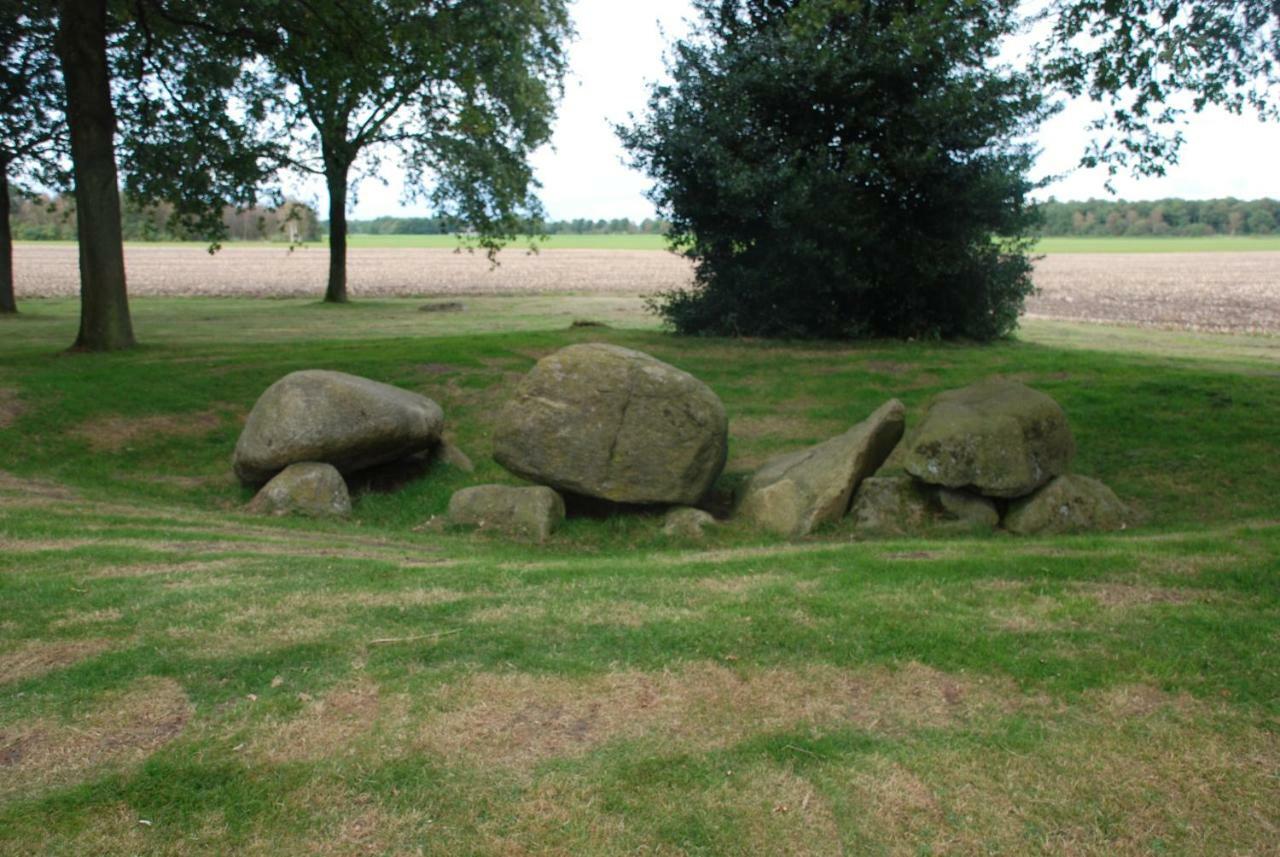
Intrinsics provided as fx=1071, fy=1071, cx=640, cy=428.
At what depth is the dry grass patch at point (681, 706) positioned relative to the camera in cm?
625

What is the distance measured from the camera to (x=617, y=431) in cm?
1354

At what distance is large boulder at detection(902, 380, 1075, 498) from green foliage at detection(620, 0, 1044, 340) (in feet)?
34.4

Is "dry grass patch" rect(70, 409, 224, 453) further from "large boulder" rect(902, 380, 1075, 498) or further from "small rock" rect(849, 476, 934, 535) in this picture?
"large boulder" rect(902, 380, 1075, 498)

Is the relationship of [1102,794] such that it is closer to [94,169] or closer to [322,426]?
[322,426]

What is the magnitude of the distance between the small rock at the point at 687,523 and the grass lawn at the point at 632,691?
0.29 m

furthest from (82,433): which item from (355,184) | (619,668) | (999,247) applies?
(355,184)

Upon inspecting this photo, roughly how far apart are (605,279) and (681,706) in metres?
62.4

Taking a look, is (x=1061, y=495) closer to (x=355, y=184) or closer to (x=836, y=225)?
(x=836, y=225)

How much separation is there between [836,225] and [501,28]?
8915 mm

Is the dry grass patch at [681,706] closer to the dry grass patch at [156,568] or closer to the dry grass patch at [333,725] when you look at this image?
the dry grass patch at [333,725]

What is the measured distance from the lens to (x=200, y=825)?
544 cm

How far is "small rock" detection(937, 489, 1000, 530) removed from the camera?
13.1m

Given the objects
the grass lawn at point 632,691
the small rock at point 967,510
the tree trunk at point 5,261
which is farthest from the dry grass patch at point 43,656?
the tree trunk at point 5,261

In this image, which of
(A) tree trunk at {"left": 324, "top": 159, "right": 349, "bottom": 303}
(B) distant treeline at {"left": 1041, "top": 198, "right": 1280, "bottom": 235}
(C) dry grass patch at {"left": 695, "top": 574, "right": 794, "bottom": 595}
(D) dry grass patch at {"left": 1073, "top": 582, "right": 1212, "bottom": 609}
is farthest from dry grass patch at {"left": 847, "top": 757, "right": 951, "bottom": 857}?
(B) distant treeline at {"left": 1041, "top": 198, "right": 1280, "bottom": 235}
